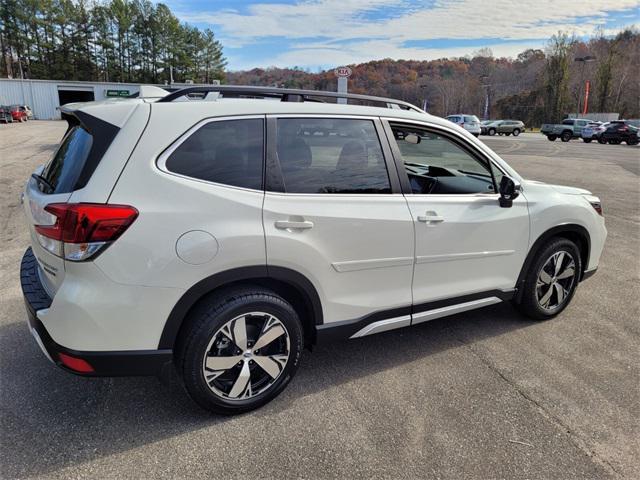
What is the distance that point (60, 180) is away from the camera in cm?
255

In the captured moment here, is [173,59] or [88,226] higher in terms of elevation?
[173,59]

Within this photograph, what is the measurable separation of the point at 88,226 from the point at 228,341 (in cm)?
96

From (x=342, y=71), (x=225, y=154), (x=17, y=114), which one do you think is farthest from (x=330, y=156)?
(x=17, y=114)

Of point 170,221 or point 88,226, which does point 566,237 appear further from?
point 88,226

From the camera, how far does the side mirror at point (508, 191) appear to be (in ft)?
11.5

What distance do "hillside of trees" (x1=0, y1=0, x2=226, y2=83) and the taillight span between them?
290ft

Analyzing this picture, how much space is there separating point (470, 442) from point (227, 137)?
218 cm

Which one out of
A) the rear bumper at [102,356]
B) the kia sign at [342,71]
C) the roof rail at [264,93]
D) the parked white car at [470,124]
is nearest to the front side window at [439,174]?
the roof rail at [264,93]

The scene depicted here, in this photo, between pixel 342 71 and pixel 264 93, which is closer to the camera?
pixel 264 93

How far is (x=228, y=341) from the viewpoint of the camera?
263 cm

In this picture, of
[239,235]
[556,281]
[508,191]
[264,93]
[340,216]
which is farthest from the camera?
[556,281]

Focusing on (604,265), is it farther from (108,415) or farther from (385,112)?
(108,415)

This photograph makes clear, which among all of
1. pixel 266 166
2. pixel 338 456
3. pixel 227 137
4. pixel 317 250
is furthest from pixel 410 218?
pixel 338 456

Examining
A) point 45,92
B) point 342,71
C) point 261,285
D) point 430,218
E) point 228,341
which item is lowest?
point 228,341
